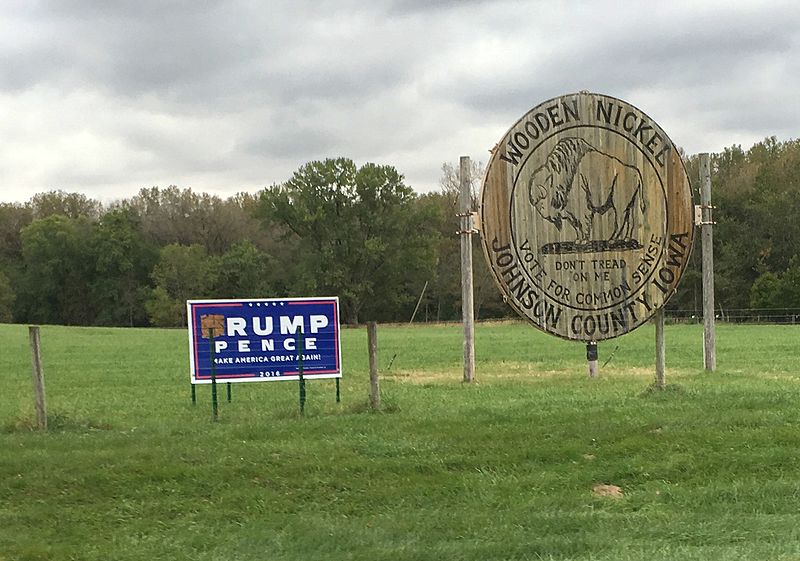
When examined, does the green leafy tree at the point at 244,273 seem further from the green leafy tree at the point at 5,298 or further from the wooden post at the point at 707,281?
the wooden post at the point at 707,281

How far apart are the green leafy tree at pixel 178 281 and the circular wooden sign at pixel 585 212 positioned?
68737 mm

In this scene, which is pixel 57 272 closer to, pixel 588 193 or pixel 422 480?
pixel 588 193

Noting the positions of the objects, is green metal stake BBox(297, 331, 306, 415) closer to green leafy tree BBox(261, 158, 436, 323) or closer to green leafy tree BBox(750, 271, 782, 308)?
green leafy tree BBox(750, 271, 782, 308)

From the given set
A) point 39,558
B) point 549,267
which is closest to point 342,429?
point 549,267

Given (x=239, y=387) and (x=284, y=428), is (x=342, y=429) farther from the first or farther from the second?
(x=239, y=387)

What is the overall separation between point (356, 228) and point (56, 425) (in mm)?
65275

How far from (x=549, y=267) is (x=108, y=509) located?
4843 millimetres

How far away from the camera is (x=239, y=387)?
58.3 ft

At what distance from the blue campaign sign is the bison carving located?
441 centimetres

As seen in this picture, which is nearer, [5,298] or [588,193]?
[588,193]

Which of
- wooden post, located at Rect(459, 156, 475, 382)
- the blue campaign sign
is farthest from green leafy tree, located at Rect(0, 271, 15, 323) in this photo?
the blue campaign sign

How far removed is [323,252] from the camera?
7406cm

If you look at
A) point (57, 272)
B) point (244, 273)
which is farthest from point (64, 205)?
point (244, 273)

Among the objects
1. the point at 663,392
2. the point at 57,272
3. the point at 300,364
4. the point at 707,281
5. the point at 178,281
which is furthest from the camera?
the point at 57,272
